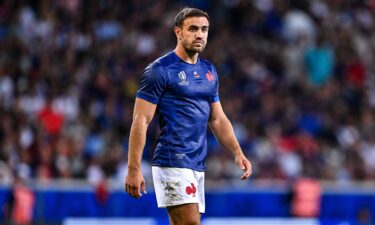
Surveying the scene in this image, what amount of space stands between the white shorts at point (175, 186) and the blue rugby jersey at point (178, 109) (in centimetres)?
5

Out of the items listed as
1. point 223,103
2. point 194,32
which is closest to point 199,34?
point 194,32

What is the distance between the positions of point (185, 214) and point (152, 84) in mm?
983

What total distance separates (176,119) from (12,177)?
668 centimetres

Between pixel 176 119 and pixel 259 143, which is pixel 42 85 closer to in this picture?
pixel 259 143

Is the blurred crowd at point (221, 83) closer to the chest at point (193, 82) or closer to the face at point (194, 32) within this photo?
the chest at point (193, 82)

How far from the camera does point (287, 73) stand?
18.6 m

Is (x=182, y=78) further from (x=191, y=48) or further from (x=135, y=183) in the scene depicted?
(x=135, y=183)

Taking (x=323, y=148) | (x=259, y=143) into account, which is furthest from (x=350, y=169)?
(x=259, y=143)

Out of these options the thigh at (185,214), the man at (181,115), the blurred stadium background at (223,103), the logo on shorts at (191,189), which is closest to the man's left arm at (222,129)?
the man at (181,115)

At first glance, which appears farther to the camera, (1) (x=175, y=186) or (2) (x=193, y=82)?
(2) (x=193, y=82)

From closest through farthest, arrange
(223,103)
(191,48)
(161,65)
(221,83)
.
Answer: (161,65), (191,48), (223,103), (221,83)

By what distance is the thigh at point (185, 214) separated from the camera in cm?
755

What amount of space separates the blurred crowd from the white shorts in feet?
21.7

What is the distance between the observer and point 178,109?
770 cm
